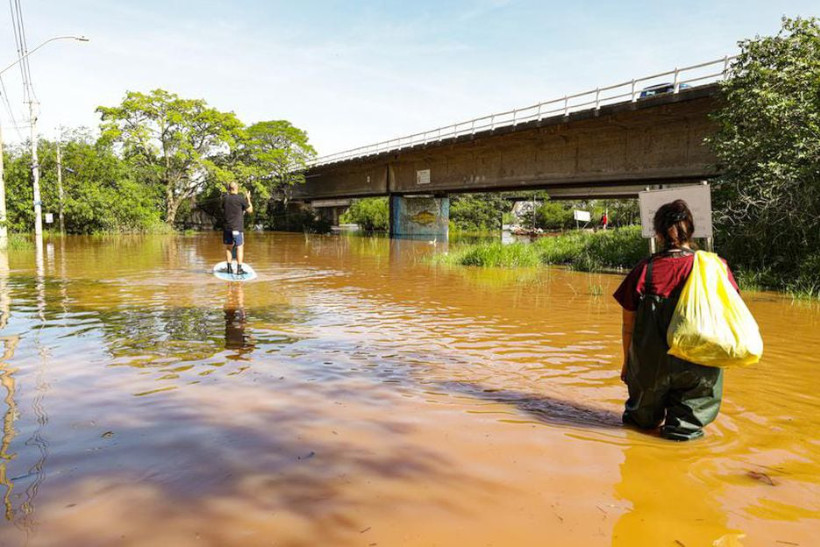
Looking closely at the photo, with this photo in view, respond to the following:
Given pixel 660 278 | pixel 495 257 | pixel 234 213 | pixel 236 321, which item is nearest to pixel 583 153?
pixel 495 257

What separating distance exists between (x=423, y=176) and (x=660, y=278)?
36561 mm

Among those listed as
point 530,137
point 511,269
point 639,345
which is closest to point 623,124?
point 530,137

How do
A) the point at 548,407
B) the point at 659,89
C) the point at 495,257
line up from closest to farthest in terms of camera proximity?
the point at 548,407, the point at 495,257, the point at 659,89

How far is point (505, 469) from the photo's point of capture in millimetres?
3223

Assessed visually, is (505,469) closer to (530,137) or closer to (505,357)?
(505,357)

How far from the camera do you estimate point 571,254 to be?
20.0 meters

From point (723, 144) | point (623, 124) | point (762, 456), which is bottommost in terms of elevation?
point (762, 456)

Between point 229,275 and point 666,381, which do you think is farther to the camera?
point 229,275

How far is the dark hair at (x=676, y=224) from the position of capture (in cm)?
360

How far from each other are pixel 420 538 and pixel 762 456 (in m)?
2.33

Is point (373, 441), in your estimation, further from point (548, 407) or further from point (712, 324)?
point (712, 324)

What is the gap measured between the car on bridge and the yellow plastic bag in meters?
19.3

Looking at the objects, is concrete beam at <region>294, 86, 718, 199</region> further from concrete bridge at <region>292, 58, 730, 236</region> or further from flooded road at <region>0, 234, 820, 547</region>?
flooded road at <region>0, 234, 820, 547</region>

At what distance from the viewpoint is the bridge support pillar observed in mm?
44812
